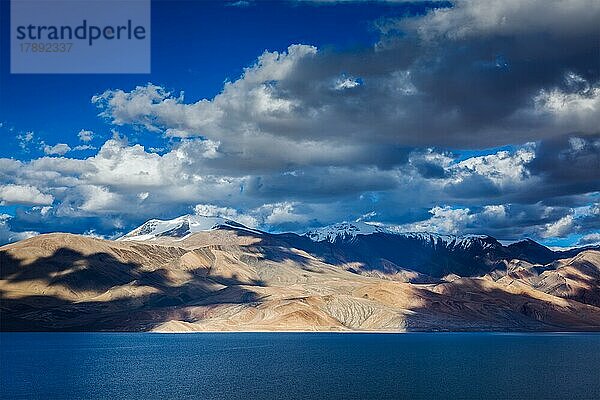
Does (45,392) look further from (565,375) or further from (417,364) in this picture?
(565,375)

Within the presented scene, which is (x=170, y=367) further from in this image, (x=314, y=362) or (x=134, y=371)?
(x=314, y=362)

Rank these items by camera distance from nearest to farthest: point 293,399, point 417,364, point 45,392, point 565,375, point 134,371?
point 293,399, point 45,392, point 565,375, point 134,371, point 417,364

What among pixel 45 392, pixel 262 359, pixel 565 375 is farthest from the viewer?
pixel 262 359

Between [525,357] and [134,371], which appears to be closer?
[134,371]

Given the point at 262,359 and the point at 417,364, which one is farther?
the point at 262,359

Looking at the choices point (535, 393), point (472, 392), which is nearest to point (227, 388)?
point (472, 392)

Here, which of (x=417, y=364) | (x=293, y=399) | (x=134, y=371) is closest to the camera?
(x=293, y=399)

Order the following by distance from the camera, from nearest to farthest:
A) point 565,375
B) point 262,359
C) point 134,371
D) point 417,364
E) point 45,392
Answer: point 45,392, point 565,375, point 134,371, point 417,364, point 262,359

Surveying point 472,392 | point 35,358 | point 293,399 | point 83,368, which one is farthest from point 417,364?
point 35,358
